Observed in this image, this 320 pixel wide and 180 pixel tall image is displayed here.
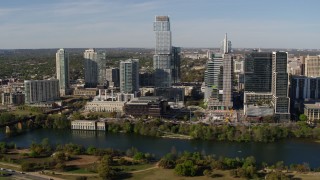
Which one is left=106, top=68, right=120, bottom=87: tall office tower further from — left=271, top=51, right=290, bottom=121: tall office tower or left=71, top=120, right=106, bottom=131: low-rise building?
left=271, top=51, right=290, bottom=121: tall office tower

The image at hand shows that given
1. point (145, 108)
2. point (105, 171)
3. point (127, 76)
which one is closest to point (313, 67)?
point (127, 76)

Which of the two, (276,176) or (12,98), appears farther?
(12,98)

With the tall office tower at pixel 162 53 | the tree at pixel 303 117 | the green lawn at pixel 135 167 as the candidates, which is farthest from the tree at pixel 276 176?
the tall office tower at pixel 162 53

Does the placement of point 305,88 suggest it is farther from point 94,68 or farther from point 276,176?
point 276,176

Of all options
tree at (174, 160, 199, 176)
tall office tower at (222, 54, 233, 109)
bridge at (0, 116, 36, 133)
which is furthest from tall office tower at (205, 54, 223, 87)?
tree at (174, 160, 199, 176)

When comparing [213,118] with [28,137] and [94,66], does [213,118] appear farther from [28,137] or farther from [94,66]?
[94,66]

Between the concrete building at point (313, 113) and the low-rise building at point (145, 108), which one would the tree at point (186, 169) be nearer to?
the low-rise building at point (145, 108)
